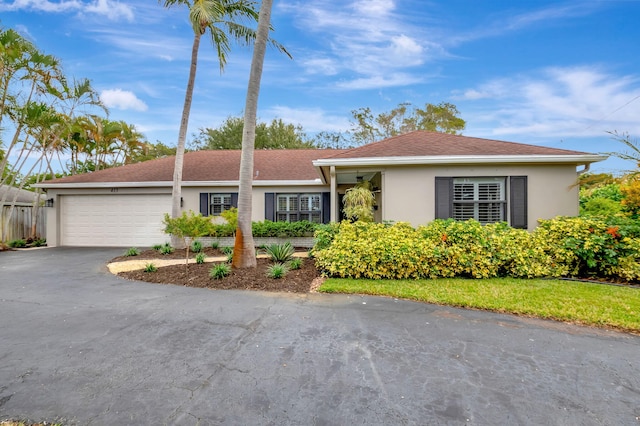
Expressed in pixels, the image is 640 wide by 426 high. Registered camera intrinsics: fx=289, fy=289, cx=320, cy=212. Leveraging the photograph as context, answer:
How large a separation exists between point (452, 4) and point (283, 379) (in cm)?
1247

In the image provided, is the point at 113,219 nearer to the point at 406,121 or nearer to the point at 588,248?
the point at 588,248

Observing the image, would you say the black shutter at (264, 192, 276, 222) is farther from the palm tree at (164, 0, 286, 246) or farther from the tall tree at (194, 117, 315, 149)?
the tall tree at (194, 117, 315, 149)

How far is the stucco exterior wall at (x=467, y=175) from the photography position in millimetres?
8219

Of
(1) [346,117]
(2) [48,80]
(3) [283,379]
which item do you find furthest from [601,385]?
(1) [346,117]

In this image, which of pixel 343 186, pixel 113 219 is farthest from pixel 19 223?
pixel 343 186

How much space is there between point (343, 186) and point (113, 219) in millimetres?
10463

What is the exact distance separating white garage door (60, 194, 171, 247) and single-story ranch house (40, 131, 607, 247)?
0.15 ft

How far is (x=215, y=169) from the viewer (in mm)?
13578

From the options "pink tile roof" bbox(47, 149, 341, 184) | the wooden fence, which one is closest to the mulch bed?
"pink tile roof" bbox(47, 149, 341, 184)

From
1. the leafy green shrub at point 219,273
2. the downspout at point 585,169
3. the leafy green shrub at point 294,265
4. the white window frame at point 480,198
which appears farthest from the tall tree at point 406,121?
the leafy green shrub at point 219,273

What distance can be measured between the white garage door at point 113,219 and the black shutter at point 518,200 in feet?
42.8

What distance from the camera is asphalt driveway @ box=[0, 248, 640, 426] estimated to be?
2.27 m

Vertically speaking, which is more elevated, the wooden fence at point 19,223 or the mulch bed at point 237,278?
the wooden fence at point 19,223

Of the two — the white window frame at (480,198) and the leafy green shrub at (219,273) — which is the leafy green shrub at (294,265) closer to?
the leafy green shrub at (219,273)
